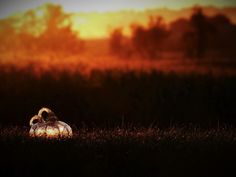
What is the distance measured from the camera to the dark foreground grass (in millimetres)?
8344

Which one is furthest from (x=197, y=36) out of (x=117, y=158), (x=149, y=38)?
(x=117, y=158)

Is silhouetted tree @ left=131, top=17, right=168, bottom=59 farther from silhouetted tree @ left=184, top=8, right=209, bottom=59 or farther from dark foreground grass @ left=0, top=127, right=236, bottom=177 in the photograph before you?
dark foreground grass @ left=0, top=127, right=236, bottom=177

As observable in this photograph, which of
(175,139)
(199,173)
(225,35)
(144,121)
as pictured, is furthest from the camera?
(225,35)

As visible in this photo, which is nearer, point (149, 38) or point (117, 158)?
point (117, 158)

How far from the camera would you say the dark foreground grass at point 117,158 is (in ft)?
27.4

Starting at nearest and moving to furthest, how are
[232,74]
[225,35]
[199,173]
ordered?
[199,173], [232,74], [225,35]

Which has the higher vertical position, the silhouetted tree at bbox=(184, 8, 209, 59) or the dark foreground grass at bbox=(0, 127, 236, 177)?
the silhouetted tree at bbox=(184, 8, 209, 59)

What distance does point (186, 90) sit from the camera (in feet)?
53.1

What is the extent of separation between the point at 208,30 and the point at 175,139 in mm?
11342

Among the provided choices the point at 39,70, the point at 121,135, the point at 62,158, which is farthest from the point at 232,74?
the point at 62,158

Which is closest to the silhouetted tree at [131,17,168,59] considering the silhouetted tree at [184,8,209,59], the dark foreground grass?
the silhouetted tree at [184,8,209,59]

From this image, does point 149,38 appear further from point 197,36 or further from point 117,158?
point 117,158

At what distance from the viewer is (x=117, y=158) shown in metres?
8.59

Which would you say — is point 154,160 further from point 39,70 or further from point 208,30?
point 208,30
